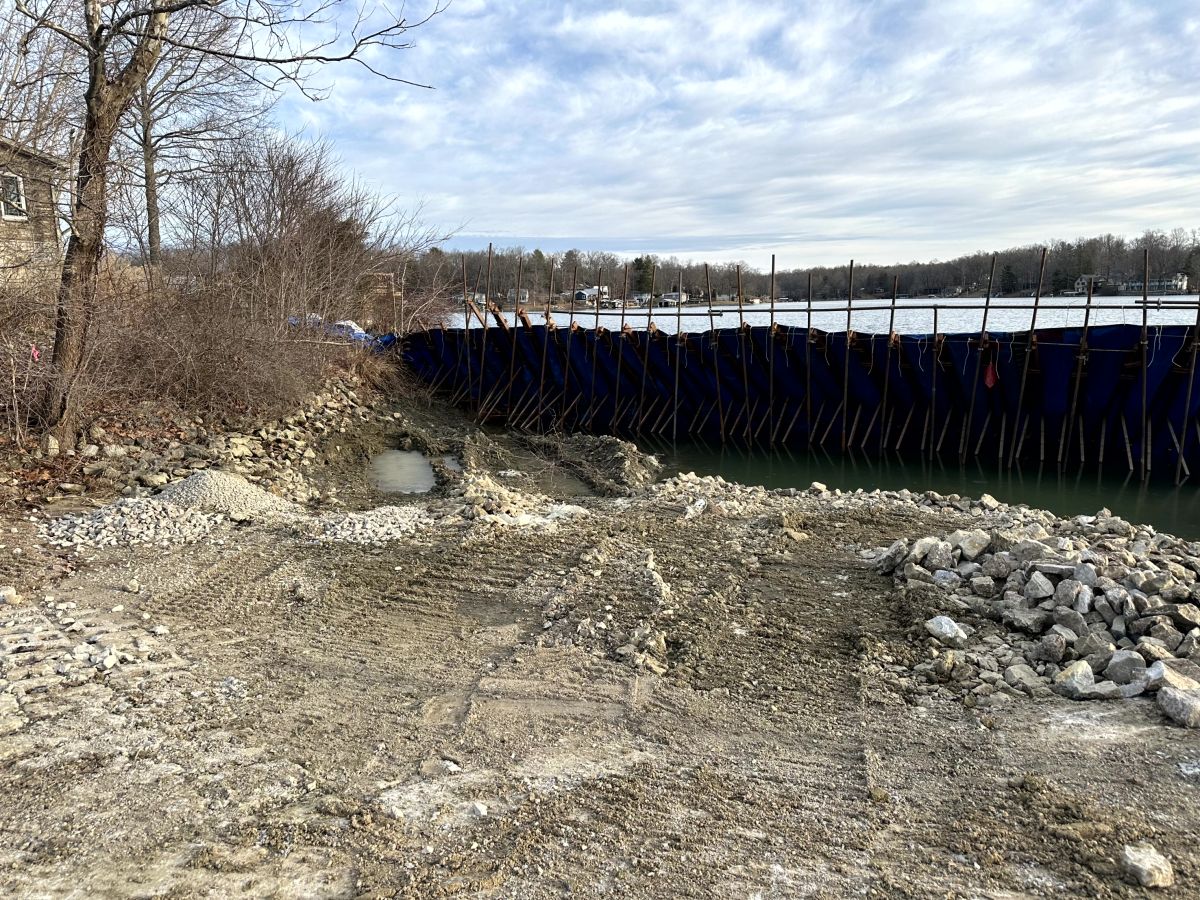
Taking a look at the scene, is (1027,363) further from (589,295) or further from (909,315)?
(909,315)

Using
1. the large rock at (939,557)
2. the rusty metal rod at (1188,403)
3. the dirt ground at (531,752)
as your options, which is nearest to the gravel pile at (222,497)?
the dirt ground at (531,752)

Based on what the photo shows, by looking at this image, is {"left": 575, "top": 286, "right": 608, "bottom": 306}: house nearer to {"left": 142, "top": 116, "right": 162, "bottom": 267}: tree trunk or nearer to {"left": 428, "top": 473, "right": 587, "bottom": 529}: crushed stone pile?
{"left": 142, "top": 116, "right": 162, "bottom": 267}: tree trunk

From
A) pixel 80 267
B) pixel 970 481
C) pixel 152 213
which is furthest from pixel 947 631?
pixel 152 213

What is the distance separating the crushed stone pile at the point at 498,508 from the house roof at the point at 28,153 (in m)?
5.32

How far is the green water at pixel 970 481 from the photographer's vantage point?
1102cm

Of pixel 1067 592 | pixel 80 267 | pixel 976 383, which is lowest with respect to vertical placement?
pixel 1067 592

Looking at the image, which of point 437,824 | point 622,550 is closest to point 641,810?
point 437,824

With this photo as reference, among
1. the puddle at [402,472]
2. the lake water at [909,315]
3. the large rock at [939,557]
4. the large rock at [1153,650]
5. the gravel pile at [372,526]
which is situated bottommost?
the puddle at [402,472]

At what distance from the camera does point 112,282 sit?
10.6 metres

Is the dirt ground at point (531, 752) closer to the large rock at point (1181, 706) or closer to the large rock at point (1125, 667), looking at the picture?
the large rock at point (1181, 706)

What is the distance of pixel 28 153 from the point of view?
7902 millimetres

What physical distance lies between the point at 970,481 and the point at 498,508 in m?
8.62

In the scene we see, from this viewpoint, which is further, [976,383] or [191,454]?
[976,383]

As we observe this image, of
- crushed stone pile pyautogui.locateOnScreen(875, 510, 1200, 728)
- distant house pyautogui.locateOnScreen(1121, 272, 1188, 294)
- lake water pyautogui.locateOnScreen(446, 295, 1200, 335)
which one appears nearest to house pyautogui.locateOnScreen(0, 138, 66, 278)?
crushed stone pile pyautogui.locateOnScreen(875, 510, 1200, 728)
